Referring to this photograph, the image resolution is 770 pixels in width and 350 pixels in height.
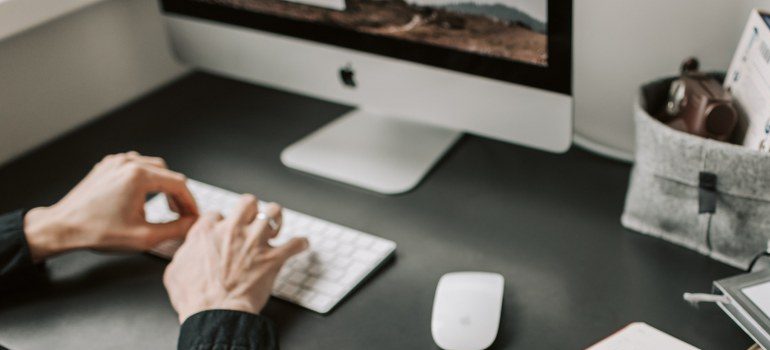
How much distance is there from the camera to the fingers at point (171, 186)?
3.06 ft

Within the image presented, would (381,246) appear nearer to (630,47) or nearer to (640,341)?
(640,341)

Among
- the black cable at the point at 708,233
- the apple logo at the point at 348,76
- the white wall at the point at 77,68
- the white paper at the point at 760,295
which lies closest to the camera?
the white paper at the point at 760,295

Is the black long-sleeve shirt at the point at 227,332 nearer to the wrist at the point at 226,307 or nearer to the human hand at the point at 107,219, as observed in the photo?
the wrist at the point at 226,307

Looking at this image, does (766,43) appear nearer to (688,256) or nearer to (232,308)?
(688,256)

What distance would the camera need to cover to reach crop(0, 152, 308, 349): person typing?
812 millimetres

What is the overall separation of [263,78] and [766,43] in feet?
2.25

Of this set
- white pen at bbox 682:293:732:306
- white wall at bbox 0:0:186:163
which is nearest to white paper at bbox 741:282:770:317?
white pen at bbox 682:293:732:306

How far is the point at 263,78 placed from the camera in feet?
3.88

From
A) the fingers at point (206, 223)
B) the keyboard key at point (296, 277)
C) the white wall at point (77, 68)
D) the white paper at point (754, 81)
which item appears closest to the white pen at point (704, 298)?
the white paper at point (754, 81)

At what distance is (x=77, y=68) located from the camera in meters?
1.28

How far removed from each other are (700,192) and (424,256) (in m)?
0.31

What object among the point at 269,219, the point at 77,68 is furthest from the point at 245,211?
the point at 77,68

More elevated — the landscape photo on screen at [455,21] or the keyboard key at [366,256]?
the landscape photo on screen at [455,21]

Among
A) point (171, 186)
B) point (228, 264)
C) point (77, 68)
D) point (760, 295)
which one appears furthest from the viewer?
point (77, 68)
